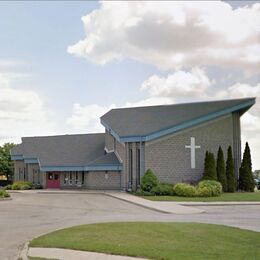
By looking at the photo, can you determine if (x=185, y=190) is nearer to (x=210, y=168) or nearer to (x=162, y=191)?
(x=162, y=191)

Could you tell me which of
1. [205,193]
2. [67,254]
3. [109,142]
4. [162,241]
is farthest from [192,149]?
[67,254]

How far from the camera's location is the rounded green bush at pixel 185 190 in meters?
36.8

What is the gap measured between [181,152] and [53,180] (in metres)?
16.7

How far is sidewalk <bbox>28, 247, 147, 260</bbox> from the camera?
37.6 feet

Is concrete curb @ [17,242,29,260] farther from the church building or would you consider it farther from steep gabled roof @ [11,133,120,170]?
steep gabled roof @ [11,133,120,170]

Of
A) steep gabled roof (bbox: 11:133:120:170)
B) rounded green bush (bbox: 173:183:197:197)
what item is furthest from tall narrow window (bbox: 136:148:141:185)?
rounded green bush (bbox: 173:183:197:197)

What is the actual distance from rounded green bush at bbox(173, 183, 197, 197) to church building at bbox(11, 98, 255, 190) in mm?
4142

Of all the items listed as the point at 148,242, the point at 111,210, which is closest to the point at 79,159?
the point at 111,210

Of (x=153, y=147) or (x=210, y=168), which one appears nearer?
(x=210, y=168)

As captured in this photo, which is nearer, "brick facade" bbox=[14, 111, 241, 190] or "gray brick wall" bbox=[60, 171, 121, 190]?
"brick facade" bbox=[14, 111, 241, 190]

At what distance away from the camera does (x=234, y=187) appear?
42.8 metres

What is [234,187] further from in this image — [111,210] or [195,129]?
[111,210]

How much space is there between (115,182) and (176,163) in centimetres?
641

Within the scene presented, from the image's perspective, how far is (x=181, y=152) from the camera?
42781 millimetres
